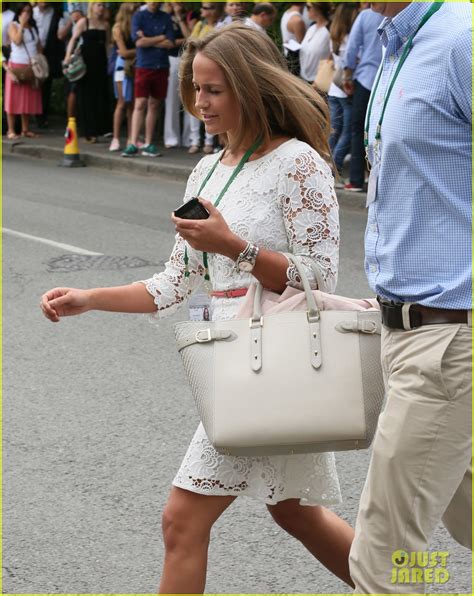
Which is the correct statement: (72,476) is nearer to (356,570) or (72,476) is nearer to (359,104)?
(356,570)

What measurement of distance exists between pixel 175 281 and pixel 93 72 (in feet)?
48.3

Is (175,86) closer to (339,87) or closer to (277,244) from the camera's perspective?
(339,87)

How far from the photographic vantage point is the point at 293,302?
2.92m

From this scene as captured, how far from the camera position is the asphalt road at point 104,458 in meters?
3.90

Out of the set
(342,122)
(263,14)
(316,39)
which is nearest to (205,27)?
(263,14)

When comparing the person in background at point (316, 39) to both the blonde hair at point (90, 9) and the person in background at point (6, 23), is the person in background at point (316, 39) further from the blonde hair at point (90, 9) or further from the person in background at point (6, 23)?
the person in background at point (6, 23)

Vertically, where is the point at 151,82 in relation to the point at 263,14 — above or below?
below

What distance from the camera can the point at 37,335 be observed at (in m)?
6.89

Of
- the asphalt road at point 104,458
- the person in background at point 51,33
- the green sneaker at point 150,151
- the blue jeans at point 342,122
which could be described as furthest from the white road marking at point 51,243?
the person in background at point 51,33

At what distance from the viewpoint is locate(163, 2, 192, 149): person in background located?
16250 mm

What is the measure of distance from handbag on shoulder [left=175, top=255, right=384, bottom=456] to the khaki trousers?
0.63 ft

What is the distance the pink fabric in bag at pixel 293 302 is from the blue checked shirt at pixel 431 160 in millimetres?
328

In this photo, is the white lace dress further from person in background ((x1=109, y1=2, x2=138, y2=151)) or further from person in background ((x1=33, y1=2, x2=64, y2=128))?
person in background ((x1=33, y1=2, x2=64, y2=128))

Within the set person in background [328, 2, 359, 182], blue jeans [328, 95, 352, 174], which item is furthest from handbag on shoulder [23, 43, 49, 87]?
blue jeans [328, 95, 352, 174]
